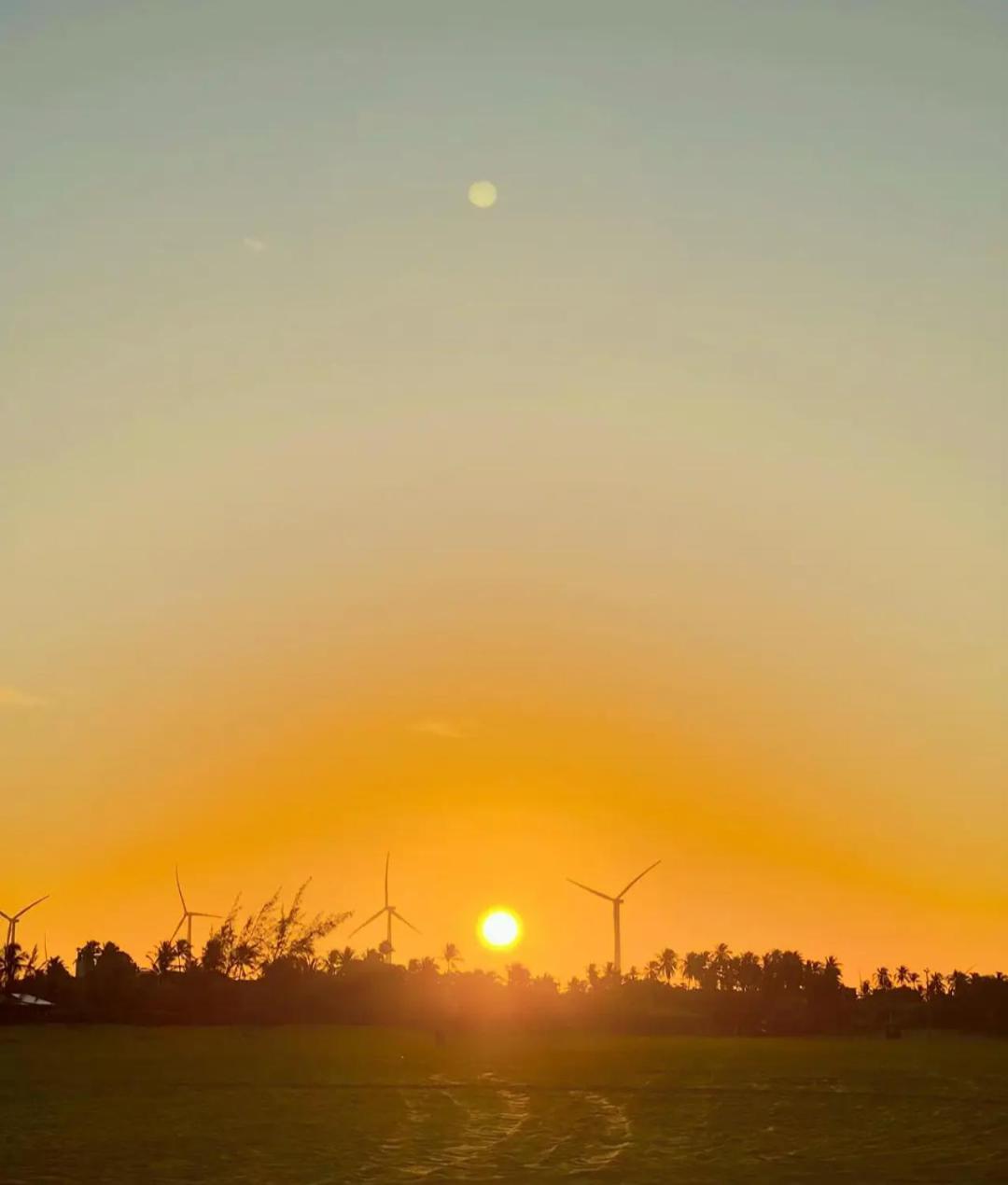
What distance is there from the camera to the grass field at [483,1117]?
44625 millimetres

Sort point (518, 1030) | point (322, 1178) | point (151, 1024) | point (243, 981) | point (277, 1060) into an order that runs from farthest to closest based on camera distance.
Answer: point (243, 981) → point (518, 1030) → point (151, 1024) → point (277, 1060) → point (322, 1178)

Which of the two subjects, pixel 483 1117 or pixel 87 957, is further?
pixel 87 957

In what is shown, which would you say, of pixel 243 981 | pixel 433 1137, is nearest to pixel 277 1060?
pixel 433 1137

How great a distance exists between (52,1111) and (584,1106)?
79.1 ft

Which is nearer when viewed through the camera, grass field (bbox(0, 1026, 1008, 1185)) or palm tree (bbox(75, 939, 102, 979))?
grass field (bbox(0, 1026, 1008, 1185))

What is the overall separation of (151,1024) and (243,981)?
113 feet

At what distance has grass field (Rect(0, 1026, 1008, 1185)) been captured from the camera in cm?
4462

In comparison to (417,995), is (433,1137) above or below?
below

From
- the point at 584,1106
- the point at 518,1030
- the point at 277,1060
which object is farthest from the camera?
the point at 518,1030

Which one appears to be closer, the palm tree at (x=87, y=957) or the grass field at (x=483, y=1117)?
the grass field at (x=483, y=1117)

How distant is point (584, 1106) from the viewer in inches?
2618

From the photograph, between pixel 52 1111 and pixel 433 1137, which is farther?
pixel 52 1111

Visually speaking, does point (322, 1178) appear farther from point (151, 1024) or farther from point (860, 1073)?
point (151, 1024)

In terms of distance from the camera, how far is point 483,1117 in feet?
199
